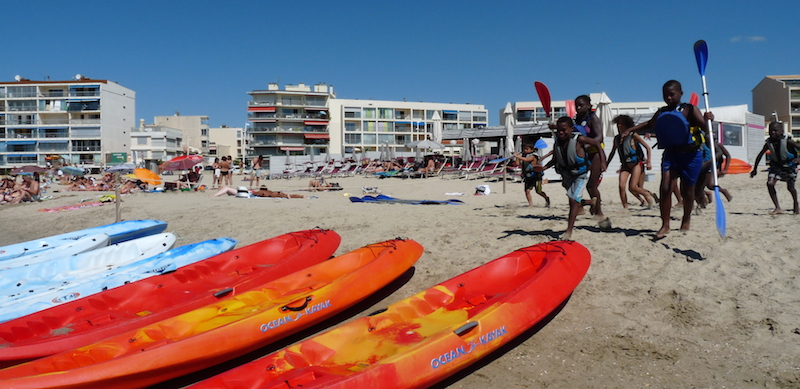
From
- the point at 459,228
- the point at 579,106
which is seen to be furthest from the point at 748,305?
the point at 459,228

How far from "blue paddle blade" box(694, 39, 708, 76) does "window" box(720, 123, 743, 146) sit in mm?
17141

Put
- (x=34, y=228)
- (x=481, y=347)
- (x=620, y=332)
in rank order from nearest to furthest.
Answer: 1. (x=481, y=347)
2. (x=620, y=332)
3. (x=34, y=228)

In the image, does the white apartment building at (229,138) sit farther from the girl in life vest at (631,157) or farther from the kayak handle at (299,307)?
the kayak handle at (299,307)

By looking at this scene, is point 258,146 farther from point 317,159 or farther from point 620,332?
point 620,332

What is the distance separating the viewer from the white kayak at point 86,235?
640 centimetres

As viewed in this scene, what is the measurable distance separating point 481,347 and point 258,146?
6460 centimetres

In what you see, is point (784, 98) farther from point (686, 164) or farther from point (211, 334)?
point (211, 334)

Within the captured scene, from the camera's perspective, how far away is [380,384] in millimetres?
2383

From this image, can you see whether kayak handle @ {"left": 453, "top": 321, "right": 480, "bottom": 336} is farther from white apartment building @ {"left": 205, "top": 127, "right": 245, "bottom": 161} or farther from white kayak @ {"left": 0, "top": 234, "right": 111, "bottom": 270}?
white apartment building @ {"left": 205, "top": 127, "right": 245, "bottom": 161}

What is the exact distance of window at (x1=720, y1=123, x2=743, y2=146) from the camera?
1973cm

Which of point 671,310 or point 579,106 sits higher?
point 579,106

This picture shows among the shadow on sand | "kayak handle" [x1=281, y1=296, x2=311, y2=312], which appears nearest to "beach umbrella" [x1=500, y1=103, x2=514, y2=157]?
the shadow on sand

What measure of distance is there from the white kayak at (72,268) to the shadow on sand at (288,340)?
210 centimetres

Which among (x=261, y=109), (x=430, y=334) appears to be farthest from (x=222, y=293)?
(x=261, y=109)
